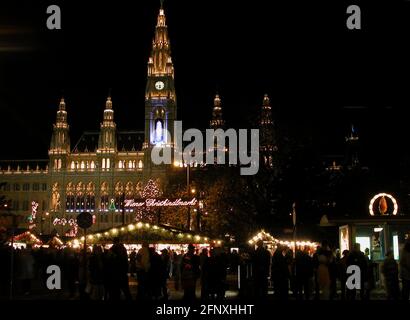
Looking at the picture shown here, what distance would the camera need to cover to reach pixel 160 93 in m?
110

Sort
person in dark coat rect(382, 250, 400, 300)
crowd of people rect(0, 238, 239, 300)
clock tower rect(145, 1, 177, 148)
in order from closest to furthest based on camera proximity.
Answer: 1. crowd of people rect(0, 238, 239, 300)
2. person in dark coat rect(382, 250, 400, 300)
3. clock tower rect(145, 1, 177, 148)

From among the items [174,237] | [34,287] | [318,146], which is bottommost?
[34,287]

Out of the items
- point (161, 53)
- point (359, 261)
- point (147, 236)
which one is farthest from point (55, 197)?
point (359, 261)

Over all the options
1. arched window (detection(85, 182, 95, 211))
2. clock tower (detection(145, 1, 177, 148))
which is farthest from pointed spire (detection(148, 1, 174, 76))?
arched window (detection(85, 182, 95, 211))

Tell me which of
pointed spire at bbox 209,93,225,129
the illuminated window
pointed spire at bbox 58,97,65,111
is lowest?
the illuminated window

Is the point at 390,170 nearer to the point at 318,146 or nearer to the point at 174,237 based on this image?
the point at 318,146

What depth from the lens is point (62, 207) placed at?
365ft

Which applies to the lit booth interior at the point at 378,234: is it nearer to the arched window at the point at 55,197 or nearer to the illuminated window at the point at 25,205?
the arched window at the point at 55,197

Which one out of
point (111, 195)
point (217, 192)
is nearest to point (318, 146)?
point (217, 192)

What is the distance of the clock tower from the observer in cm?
10888

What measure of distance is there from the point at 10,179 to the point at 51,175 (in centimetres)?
879

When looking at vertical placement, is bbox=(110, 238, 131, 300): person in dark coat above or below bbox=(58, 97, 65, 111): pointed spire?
below

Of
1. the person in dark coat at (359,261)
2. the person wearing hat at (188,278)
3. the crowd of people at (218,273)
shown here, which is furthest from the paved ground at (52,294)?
the person wearing hat at (188,278)

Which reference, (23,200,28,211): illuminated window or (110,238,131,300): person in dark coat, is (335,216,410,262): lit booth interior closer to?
(110,238,131,300): person in dark coat
